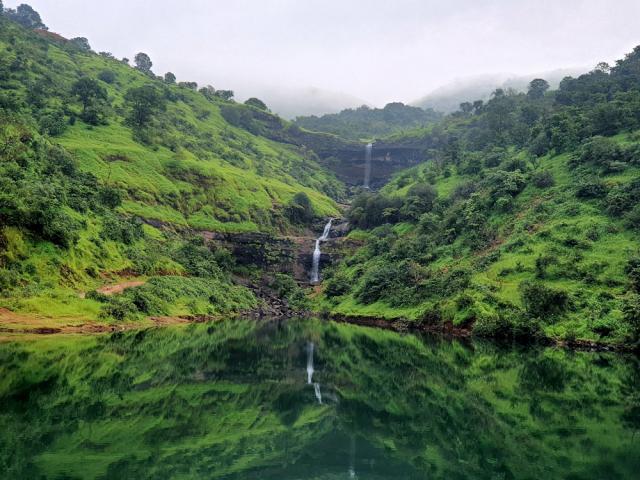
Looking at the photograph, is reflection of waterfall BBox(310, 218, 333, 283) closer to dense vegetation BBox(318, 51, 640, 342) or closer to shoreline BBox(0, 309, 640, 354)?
dense vegetation BBox(318, 51, 640, 342)

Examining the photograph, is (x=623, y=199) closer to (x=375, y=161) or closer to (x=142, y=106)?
(x=142, y=106)

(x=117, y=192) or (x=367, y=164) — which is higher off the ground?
(x=367, y=164)

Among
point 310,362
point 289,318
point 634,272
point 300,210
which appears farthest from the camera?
point 300,210

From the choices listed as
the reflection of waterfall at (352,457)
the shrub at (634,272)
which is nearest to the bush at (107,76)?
the shrub at (634,272)

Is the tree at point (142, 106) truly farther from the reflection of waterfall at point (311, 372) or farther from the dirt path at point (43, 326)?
the reflection of waterfall at point (311, 372)

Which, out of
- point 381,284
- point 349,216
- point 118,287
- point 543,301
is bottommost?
point 381,284

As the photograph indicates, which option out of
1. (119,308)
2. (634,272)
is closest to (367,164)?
(634,272)

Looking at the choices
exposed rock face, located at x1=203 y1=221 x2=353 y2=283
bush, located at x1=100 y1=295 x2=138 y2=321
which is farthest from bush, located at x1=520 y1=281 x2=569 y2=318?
exposed rock face, located at x1=203 y1=221 x2=353 y2=283
